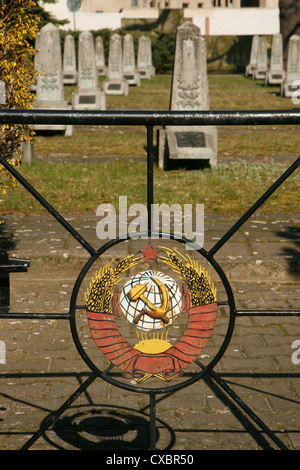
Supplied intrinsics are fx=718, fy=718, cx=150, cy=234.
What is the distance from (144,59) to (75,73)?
680cm

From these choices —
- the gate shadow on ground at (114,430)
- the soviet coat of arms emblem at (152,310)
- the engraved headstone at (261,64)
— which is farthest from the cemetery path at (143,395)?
the engraved headstone at (261,64)

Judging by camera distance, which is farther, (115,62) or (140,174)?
(115,62)

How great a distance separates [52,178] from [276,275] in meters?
4.02

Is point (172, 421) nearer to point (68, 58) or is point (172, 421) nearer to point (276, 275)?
point (276, 275)

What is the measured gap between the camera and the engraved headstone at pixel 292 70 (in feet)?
74.7

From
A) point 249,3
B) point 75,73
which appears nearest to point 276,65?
point 75,73

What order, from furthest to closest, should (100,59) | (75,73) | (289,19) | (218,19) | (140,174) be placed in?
(218,19), (100,59), (289,19), (75,73), (140,174)

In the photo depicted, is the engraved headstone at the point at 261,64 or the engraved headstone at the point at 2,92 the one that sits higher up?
the engraved headstone at the point at 2,92

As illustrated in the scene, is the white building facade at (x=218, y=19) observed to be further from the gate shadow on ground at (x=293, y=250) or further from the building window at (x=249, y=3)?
the gate shadow on ground at (x=293, y=250)

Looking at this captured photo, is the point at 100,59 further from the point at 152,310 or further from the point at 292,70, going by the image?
the point at 152,310

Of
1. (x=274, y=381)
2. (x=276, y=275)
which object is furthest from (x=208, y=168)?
(x=274, y=381)

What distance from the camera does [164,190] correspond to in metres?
8.27

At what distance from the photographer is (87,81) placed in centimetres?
1759

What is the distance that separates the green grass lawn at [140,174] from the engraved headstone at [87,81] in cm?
262
